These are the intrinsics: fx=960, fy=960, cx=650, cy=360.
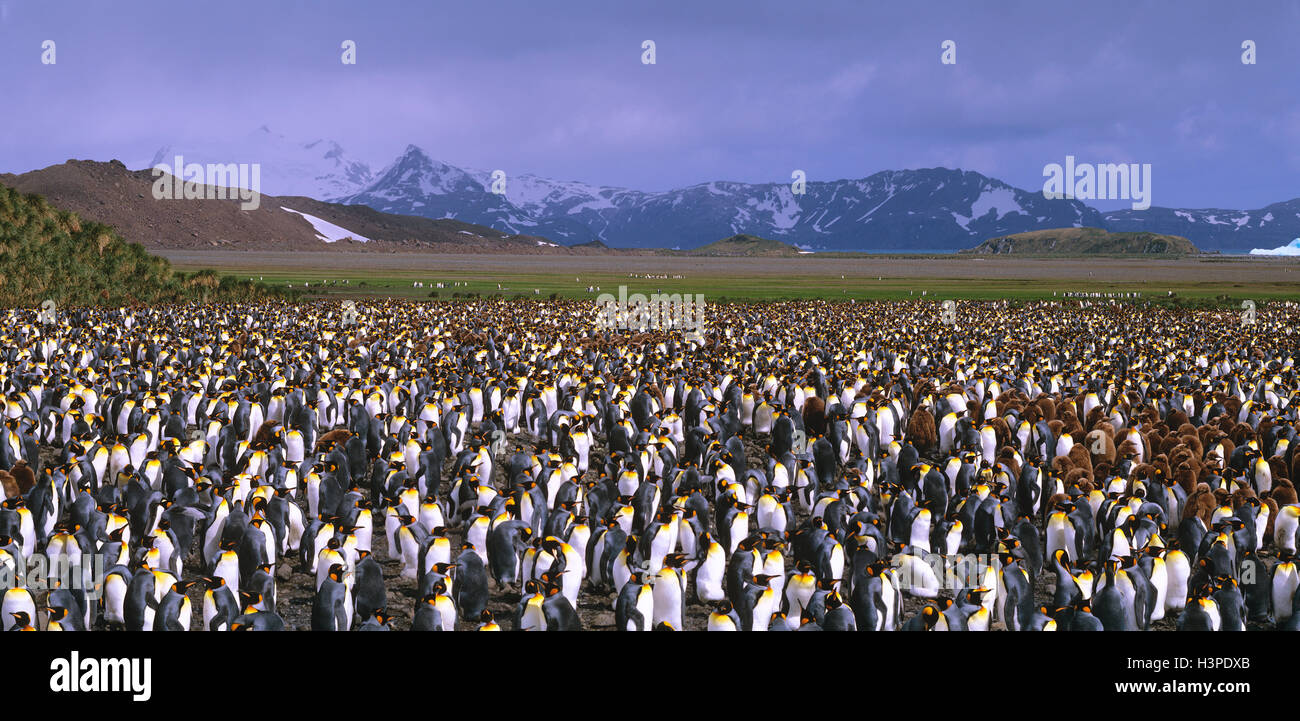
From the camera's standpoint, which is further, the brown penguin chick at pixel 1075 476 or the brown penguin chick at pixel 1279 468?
the brown penguin chick at pixel 1279 468

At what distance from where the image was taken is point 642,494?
37.9 ft

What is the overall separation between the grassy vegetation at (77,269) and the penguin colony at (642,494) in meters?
24.2

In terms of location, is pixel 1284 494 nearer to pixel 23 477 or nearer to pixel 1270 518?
pixel 1270 518

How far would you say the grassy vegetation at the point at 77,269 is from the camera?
43531mm

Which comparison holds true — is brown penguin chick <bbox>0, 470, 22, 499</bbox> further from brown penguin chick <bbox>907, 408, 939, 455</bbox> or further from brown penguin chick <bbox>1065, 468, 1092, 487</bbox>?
brown penguin chick <bbox>907, 408, 939, 455</bbox>

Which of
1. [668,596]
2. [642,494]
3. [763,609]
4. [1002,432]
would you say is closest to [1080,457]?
[1002,432]

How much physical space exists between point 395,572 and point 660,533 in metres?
3.08

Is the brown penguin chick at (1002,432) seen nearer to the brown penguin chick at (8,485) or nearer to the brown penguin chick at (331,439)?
the brown penguin chick at (331,439)

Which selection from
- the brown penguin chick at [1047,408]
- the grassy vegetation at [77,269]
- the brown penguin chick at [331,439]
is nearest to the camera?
the brown penguin chick at [331,439]

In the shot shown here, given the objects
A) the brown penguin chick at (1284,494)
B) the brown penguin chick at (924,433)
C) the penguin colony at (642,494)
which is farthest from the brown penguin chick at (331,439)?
the brown penguin chick at (1284,494)

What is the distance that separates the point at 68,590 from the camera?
8398 millimetres

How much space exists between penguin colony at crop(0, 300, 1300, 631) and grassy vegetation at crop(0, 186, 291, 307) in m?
24.2

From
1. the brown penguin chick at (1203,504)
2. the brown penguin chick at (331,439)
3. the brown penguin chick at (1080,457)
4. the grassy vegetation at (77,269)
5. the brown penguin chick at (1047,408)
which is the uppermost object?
the grassy vegetation at (77,269)
